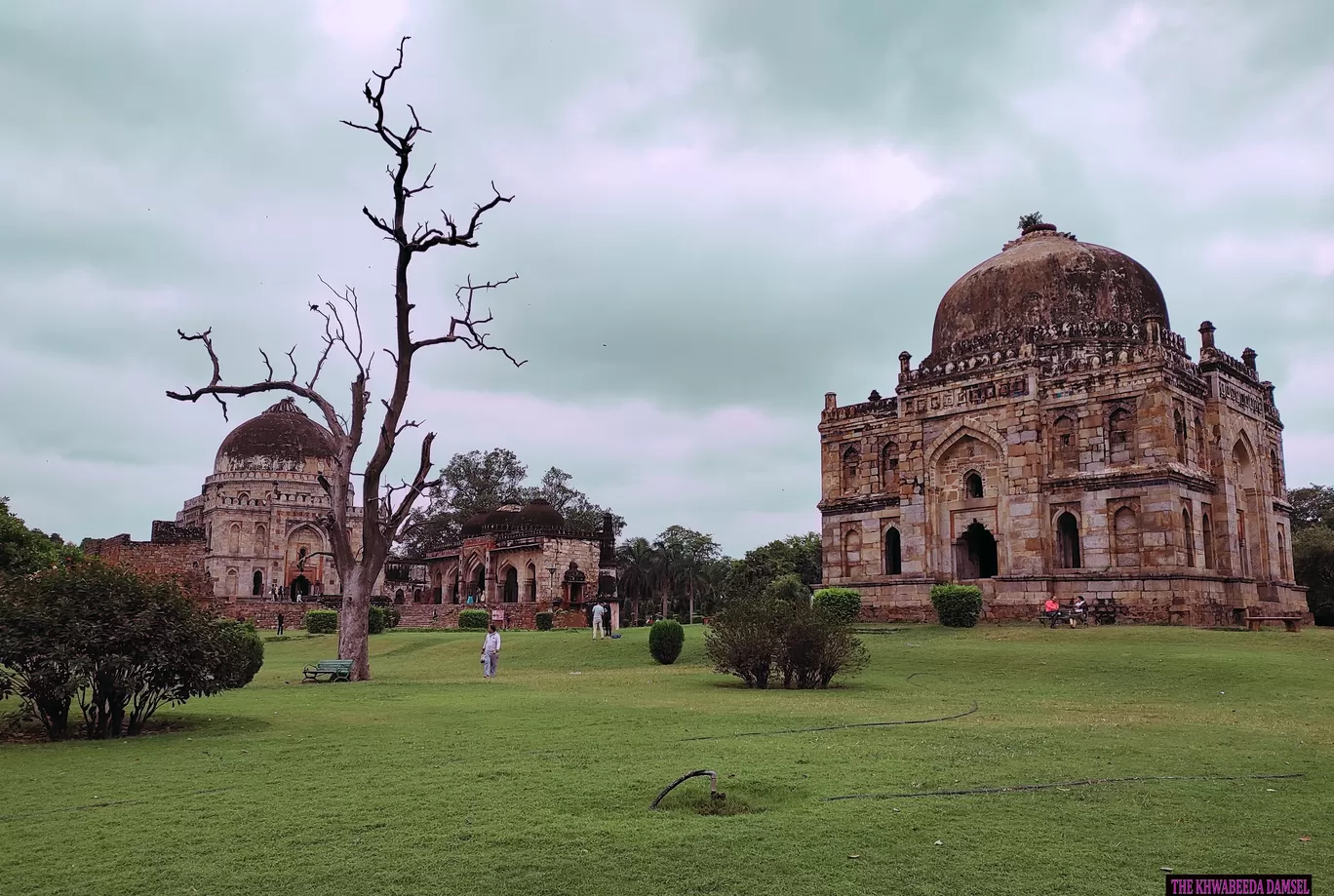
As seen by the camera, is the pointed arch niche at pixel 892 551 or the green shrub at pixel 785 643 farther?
the pointed arch niche at pixel 892 551

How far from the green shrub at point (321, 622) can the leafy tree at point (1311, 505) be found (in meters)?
42.8

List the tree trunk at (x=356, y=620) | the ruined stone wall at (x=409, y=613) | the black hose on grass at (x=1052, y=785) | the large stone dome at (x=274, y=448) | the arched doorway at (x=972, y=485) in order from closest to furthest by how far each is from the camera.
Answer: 1. the black hose on grass at (x=1052, y=785)
2. the tree trunk at (x=356, y=620)
3. the arched doorway at (x=972, y=485)
4. the ruined stone wall at (x=409, y=613)
5. the large stone dome at (x=274, y=448)

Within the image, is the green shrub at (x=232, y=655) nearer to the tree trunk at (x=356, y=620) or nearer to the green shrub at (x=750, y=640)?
the tree trunk at (x=356, y=620)

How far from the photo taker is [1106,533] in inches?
1075

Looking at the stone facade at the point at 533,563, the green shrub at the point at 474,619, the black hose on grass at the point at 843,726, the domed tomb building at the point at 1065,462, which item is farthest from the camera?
the stone facade at the point at 533,563

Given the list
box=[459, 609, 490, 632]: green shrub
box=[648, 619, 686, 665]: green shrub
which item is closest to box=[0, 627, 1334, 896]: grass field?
box=[648, 619, 686, 665]: green shrub

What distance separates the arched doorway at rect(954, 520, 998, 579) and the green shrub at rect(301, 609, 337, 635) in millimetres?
22267

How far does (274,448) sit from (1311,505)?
176ft

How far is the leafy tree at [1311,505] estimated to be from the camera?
48.2 m

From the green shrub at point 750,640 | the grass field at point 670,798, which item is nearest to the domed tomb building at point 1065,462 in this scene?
the grass field at point 670,798

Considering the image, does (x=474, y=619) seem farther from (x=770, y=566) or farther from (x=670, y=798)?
(x=670, y=798)

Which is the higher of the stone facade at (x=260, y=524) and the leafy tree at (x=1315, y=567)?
the stone facade at (x=260, y=524)

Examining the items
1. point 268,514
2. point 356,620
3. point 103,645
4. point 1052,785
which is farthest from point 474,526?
point 1052,785

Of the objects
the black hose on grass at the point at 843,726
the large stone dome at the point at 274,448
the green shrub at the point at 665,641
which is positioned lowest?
the black hose on grass at the point at 843,726
